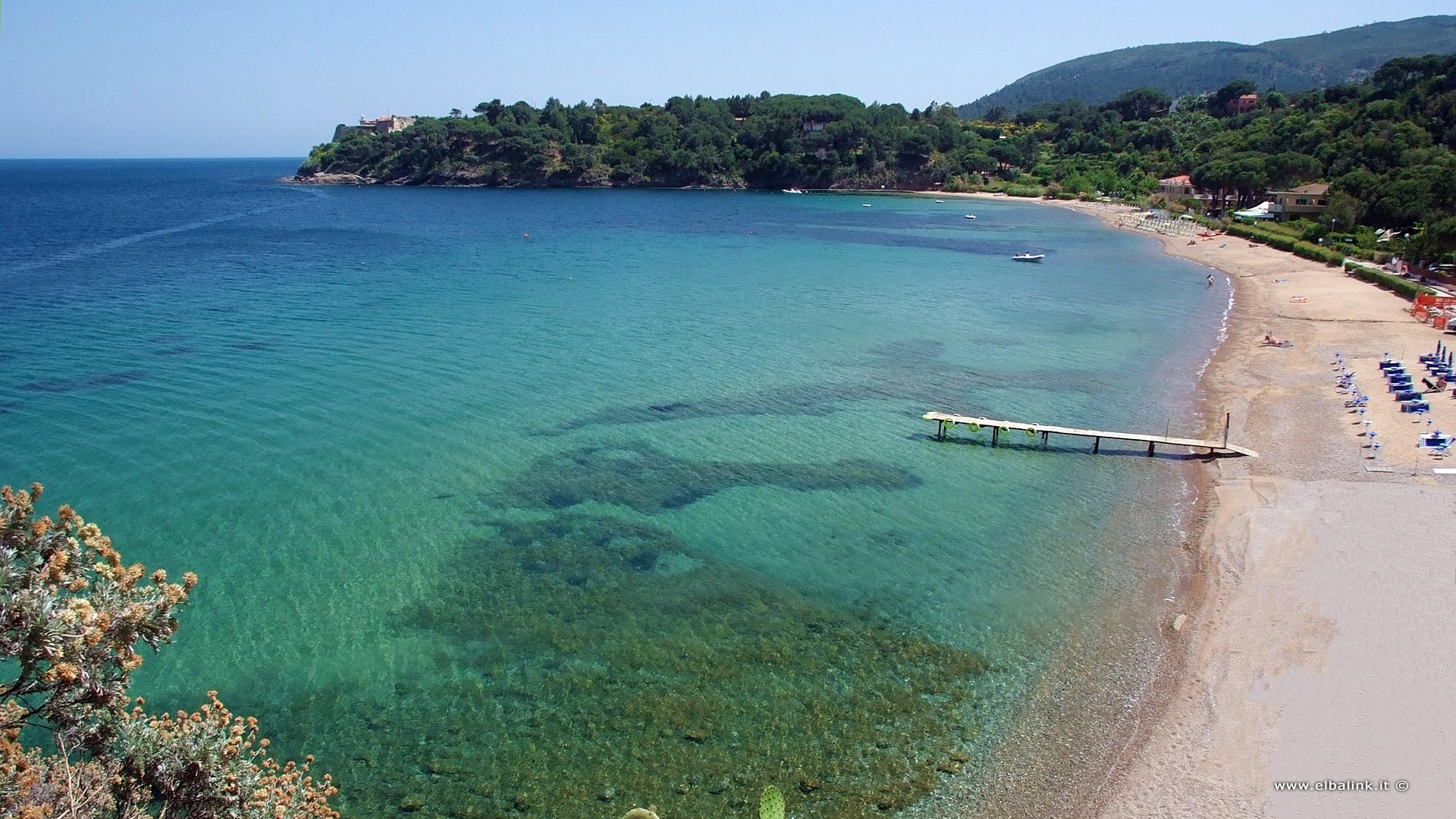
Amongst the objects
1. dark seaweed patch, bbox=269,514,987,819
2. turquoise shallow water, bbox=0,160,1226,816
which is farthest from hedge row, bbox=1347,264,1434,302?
dark seaweed patch, bbox=269,514,987,819

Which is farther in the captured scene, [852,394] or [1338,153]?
[1338,153]

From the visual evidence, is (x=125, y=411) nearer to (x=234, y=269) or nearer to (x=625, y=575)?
(x=625, y=575)

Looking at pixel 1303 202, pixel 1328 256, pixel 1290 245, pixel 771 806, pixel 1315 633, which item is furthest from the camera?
pixel 1303 202

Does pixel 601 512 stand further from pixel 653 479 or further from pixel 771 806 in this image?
pixel 771 806

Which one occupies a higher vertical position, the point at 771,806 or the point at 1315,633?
the point at 771,806

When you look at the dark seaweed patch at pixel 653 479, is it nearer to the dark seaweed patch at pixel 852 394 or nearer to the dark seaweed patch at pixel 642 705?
the dark seaweed patch at pixel 852 394

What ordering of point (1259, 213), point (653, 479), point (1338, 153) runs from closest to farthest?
point (653, 479)
point (1259, 213)
point (1338, 153)

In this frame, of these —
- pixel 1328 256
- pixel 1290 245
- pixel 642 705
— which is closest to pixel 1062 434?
pixel 642 705
